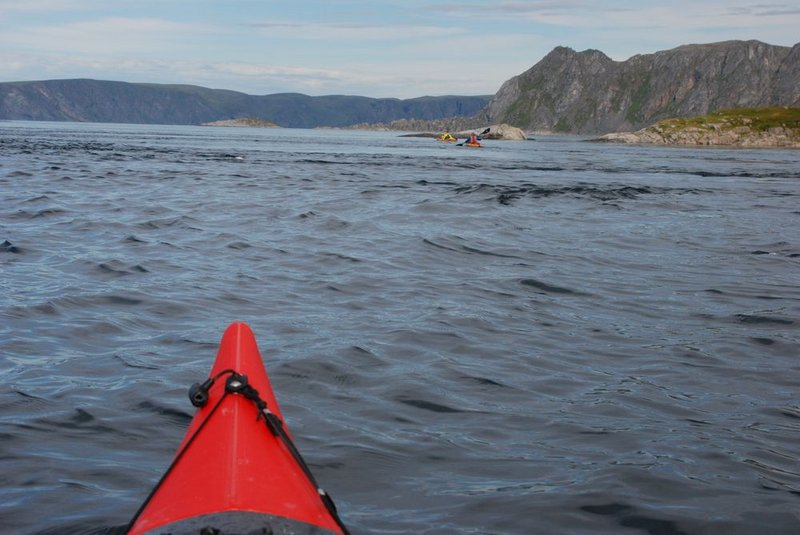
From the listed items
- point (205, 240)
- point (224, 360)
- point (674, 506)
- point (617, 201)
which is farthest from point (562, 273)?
point (617, 201)

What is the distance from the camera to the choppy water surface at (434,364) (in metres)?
5.83

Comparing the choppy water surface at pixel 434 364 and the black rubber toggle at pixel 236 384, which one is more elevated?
the black rubber toggle at pixel 236 384

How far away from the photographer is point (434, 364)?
356 inches

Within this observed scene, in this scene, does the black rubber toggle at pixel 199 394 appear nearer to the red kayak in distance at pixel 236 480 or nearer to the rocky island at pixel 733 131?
the red kayak in distance at pixel 236 480

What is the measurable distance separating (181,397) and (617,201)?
908 inches

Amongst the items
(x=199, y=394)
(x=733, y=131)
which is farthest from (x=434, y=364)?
(x=733, y=131)

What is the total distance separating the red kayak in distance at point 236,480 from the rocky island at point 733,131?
134 metres

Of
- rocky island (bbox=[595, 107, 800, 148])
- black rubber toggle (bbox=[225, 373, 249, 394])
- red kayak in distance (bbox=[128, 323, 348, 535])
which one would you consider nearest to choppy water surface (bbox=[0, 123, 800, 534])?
red kayak in distance (bbox=[128, 323, 348, 535])

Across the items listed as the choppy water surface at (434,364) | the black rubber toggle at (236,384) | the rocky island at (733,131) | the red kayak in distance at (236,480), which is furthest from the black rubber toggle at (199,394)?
the rocky island at (733,131)

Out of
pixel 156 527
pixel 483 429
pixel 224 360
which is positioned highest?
pixel 224 360

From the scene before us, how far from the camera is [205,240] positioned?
17828 mm

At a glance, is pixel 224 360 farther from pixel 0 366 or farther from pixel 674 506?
pixel 0 366

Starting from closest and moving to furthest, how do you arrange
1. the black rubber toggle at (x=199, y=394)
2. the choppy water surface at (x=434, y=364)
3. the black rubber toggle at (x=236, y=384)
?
the black rubber toggle at (x=236, y=384) < the black rubber toggle at (x=199, y=394) < the choppy water surface at (x=434, y=364)

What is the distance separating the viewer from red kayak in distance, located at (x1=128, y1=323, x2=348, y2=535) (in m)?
3.66
